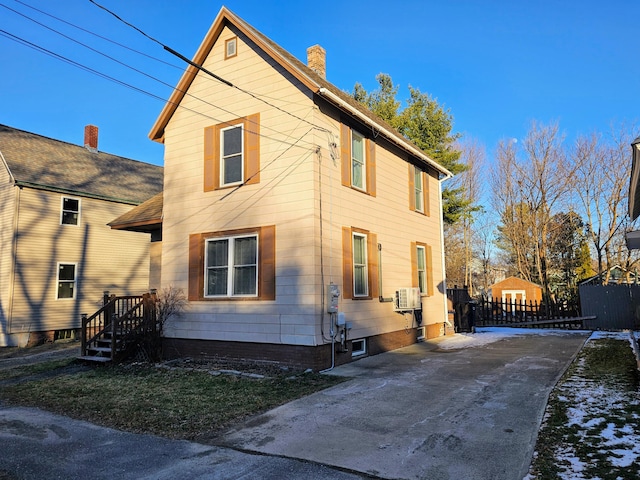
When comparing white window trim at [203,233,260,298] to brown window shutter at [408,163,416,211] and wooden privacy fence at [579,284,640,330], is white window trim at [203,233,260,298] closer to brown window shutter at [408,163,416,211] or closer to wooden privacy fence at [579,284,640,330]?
brown window shutter at [408,163,416,211]

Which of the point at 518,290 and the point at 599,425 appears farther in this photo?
the point at 518,290

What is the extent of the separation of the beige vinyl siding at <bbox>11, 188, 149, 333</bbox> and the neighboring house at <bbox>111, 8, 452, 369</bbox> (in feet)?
22.9

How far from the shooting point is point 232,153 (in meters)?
10.8

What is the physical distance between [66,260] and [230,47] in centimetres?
1168

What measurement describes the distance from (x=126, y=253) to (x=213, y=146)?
1144cm

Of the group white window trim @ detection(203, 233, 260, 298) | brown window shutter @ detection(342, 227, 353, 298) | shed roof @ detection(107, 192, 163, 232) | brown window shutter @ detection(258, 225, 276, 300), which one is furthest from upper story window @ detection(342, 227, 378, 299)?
shed roof @ detection(107, 192, 163, 232)

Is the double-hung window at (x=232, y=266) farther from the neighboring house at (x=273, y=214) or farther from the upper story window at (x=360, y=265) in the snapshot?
the upper story window at (x=360, y=265)

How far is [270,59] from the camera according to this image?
410 inches

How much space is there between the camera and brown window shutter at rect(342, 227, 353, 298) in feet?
33.5

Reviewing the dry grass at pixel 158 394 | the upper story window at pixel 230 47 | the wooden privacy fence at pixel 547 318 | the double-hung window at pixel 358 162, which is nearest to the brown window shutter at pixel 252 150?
the upper story window at pixel 230 47

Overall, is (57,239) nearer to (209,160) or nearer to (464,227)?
(209,160)

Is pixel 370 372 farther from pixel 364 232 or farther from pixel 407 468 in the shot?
pixel 407 468

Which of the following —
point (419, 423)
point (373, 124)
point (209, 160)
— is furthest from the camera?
point (373, 124)

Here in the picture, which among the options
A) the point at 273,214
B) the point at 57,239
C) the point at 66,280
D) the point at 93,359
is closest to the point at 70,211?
the point at 57,239
